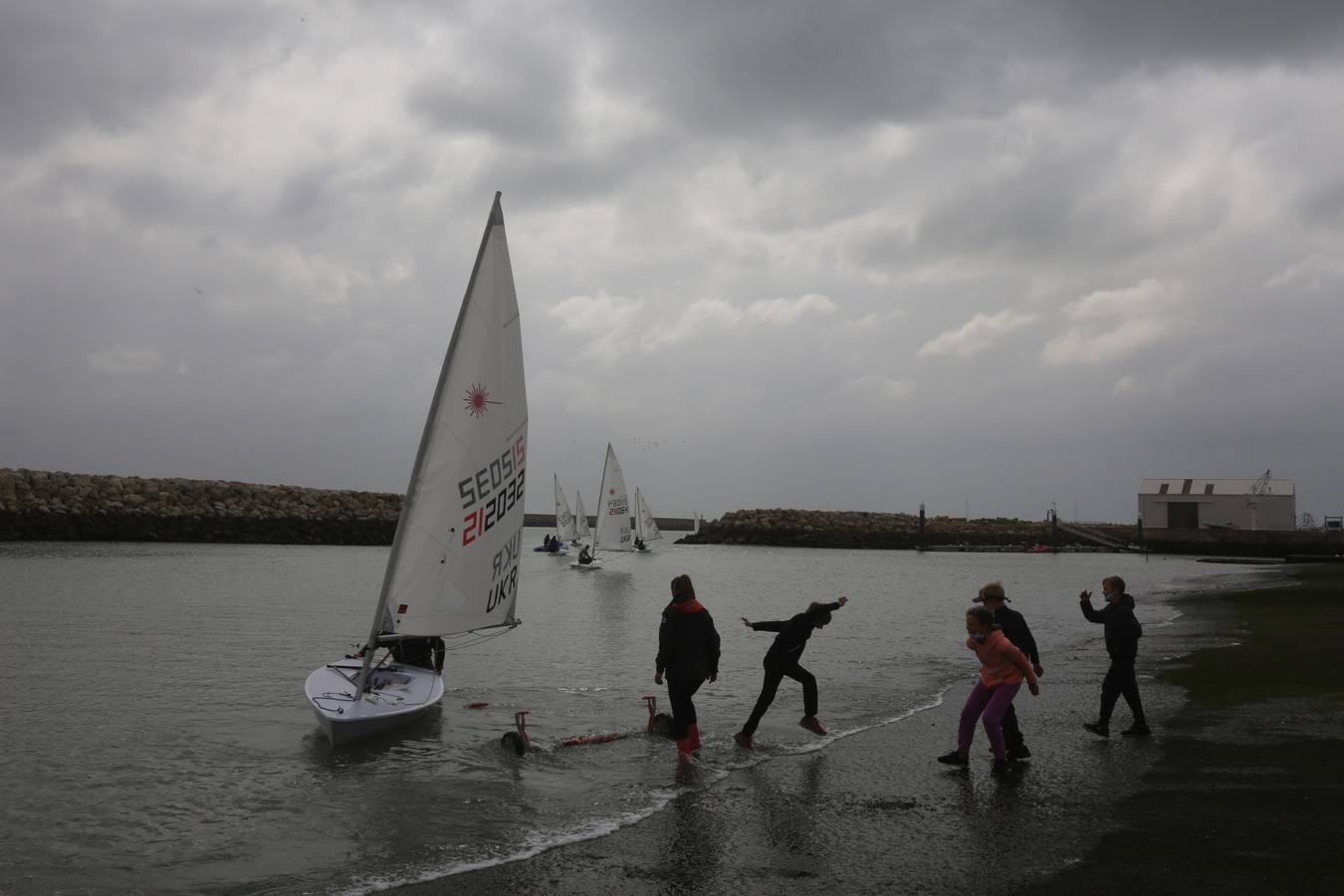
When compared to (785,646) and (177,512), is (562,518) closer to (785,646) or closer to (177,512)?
(177,512)

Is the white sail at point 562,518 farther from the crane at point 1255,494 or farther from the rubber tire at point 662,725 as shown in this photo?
the rubber tire at point 662,725

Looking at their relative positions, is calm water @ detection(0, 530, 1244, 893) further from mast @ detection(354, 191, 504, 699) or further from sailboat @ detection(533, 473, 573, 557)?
sailboat @ detection(533, 473, 573, 557)

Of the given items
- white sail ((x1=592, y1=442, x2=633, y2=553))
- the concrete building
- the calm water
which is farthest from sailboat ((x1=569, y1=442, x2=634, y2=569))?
the concrete building

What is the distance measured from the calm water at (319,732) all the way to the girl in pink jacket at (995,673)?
8.39ft

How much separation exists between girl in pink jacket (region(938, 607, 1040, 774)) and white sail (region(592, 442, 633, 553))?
51078 mm

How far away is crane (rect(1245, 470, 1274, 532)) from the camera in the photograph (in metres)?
91.2

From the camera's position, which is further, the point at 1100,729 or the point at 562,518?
the point at 562,518

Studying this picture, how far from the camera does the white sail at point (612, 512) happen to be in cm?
6144

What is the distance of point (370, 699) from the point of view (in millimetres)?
13016

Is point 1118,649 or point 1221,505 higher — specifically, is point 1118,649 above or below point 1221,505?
below

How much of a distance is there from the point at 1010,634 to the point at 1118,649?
144 cm

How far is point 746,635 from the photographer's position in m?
26.9

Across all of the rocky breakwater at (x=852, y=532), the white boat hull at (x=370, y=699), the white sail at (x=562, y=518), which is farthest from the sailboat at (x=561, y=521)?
the white boat hull at (x=370, y=699)

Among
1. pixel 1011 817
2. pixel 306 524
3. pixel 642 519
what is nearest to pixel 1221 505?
pixel 642 519
